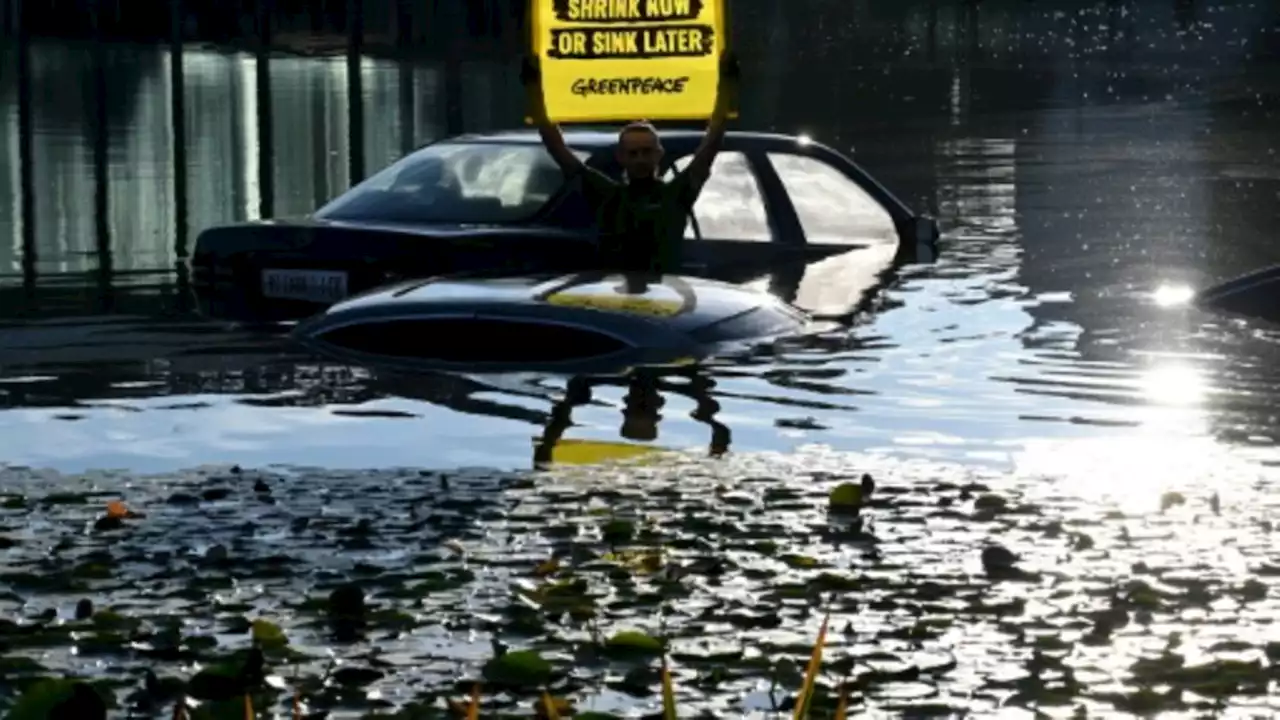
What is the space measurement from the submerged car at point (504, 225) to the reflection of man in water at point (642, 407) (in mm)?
1260

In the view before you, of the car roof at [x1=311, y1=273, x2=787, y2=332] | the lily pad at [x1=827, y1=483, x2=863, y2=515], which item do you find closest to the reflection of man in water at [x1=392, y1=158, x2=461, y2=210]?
the car roof at [x1=311, y1=273, x2=787, y2=332]

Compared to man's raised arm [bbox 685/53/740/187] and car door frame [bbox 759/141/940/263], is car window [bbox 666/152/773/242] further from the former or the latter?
man's raised arm [bbox 685/53/740/187]

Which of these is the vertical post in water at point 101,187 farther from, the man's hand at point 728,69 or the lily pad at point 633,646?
the lily pad at point 633,646

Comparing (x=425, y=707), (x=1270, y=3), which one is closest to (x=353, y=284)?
(x=425, y=707)

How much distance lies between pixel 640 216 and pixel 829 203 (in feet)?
11.2

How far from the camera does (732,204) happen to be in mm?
17016

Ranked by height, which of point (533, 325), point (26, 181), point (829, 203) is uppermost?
point (829, 203)

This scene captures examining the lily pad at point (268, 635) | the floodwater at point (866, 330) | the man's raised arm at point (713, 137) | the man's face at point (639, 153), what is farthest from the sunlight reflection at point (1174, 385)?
the lily pad at point (268, 635)

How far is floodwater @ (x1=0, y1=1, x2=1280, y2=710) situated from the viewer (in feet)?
Answer: 36.4

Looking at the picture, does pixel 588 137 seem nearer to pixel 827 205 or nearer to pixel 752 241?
pixel 752 241

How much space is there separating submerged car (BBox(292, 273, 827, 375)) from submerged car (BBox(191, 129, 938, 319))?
2.49 feet

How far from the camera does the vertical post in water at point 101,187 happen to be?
20453 mm

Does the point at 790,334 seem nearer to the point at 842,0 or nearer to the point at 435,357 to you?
the point at 435,357

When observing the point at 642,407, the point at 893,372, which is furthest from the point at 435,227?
the point at 642,407
